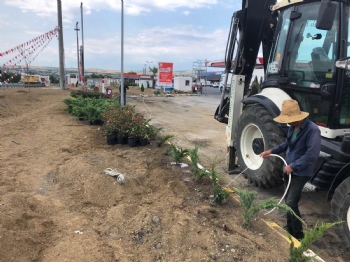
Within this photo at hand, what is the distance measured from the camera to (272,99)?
4.61m

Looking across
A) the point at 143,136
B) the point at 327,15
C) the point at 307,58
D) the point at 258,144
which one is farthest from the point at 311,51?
the point at 143,136

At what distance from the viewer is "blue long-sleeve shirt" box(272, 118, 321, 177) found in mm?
3209

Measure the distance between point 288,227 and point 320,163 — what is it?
890 millimetres

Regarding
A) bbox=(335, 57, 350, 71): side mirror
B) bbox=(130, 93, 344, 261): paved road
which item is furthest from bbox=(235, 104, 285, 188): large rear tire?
bbox=(335, 57, 350, 71): side mirror

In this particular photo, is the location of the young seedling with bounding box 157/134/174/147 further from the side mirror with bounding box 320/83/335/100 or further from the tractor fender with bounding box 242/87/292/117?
the side mirror with bounding box 320/83/335/100

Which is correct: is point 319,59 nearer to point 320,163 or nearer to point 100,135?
point 320,163

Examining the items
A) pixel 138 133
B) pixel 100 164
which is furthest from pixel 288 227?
pixel 138 133

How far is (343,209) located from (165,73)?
31996 millimetres

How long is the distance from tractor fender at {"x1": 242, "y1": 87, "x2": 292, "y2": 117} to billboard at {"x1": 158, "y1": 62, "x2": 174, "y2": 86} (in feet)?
95.3

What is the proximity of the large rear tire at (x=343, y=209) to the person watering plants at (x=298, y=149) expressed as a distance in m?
0.34

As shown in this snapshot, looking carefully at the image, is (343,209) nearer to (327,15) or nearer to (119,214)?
(327,15)

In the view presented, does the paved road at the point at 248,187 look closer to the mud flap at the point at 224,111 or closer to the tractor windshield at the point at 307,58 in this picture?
the mud flap at the point at 224,111

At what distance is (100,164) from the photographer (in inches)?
223

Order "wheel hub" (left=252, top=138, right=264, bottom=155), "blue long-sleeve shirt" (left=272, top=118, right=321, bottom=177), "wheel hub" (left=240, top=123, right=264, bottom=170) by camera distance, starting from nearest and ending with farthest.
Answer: "blue long-sleeve shirt" (left=272, top=118, right=321, bottom=177)
"wheel hub" (left=252, top=138, right=264, bottom=155)
"wheel hub" (left=240, top=123, right=264, bottom=170)
